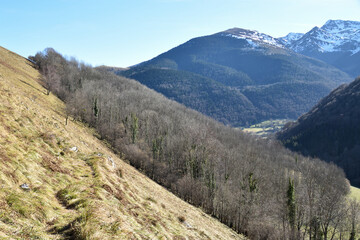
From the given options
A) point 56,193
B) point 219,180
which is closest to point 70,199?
point 56,193

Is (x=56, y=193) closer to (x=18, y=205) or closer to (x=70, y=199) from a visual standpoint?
(x=70, y=199)

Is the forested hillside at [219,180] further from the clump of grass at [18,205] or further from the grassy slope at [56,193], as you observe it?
the clump of grass at [18,205]

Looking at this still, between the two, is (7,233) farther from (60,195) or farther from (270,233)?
(270,233)

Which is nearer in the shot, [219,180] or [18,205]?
[18,205]

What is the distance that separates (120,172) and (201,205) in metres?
47.7

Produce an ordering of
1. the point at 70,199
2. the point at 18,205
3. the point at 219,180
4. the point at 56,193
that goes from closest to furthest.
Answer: the point at 18,205, the point at 70,199, the point at 56,193, the point at 219,180

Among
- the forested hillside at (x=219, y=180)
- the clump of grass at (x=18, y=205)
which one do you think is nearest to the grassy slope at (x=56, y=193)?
the clump of grass at (x=18, y=205)

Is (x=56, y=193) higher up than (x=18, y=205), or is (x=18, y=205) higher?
(x=18, y=205)

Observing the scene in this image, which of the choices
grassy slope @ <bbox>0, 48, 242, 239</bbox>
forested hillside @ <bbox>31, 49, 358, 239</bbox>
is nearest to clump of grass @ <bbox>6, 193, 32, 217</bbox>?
grassy slope @ <bbox>0, 48, 242, 239</bbox>

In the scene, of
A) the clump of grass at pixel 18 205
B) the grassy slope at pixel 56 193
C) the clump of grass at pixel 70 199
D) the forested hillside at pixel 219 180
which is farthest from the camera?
the forested hillside at pixel 219 180

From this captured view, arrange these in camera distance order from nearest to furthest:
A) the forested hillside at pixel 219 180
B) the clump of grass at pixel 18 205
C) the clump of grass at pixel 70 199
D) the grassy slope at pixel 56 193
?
the grassy slope at pixel 56 193, the clump of grass at pixel 18 205, the clump of grass at pixel 70 199, the forested hillside at pixel 219 180

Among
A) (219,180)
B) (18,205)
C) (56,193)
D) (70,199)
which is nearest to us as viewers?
(18,205)

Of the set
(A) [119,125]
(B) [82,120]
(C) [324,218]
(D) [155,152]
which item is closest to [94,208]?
(C) [324,218]

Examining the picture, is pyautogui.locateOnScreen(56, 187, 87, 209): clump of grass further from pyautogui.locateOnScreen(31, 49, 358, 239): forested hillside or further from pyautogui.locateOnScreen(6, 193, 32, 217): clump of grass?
pyautogui.locateOnScreen(31, 49, 358, 239): forested hillside
